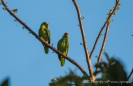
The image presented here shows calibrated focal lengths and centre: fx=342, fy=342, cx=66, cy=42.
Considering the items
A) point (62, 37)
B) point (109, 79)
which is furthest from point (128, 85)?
point (62, 37)

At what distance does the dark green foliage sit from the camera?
1685 mm

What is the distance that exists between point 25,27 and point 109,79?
15.2 ft

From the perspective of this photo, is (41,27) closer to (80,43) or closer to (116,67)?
(80,43)

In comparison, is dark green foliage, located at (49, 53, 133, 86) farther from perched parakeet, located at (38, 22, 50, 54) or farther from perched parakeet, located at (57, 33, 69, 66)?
perched parakeet, located at (38, 22, 50, 54)

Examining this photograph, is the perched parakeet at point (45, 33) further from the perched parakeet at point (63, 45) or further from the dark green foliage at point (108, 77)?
the dark green foliage at point (108, 77)

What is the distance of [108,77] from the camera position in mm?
1809

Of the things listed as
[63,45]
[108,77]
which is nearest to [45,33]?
[63,45]

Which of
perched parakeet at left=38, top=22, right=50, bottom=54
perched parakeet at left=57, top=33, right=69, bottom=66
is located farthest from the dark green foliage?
perched parakeet at left=38, top=22, right=50, bottom=54

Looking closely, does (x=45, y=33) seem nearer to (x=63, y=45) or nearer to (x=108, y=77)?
(x=63, y=45)

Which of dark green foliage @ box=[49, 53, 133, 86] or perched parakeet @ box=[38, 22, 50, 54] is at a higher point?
perched parakeet @ box=[38, 22, 50, 54]

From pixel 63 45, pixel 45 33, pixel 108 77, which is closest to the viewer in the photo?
pixel 108 77

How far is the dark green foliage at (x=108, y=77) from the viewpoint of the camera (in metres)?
1.68

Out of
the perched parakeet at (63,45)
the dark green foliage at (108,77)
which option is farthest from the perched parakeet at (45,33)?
the dark green foliage at (108,77)

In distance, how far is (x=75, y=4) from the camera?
6680 millimetres
